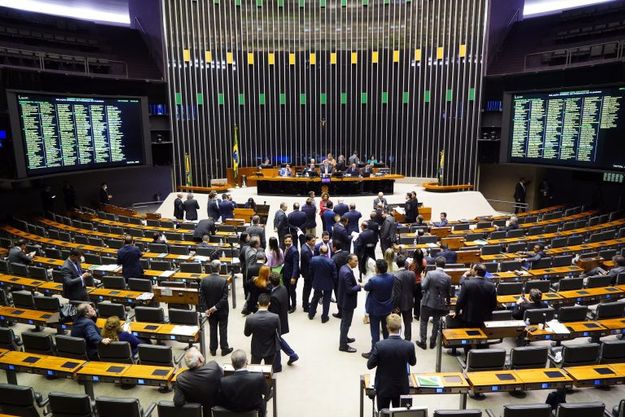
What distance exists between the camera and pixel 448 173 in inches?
768

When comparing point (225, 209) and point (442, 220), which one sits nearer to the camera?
point (442, 220)

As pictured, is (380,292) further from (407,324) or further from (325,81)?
(325,81)

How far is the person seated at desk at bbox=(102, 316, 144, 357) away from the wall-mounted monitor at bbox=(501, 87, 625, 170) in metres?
12.9

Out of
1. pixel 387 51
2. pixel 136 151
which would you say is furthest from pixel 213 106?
pixel 387 51

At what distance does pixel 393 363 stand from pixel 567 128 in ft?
40.9

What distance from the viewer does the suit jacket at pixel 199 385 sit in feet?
13.0

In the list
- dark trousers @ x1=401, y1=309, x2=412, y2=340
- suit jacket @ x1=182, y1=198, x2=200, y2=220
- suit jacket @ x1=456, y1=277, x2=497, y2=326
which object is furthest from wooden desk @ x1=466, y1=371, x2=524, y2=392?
suit jacket @ x1=182, y1=198, x2=200, y2=220

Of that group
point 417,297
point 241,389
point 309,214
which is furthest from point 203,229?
point 241,389

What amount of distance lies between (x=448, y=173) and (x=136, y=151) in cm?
1266

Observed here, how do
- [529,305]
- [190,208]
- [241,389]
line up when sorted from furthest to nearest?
[190,208], [529,305], [241,389]

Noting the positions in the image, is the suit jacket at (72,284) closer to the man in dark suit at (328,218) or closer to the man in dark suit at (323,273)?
the man in dark suit at (323,273)

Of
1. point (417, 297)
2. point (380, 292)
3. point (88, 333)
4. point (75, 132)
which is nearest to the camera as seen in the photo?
point (88, 333)

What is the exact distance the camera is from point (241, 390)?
154 inches

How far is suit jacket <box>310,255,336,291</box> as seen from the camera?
7160mm
